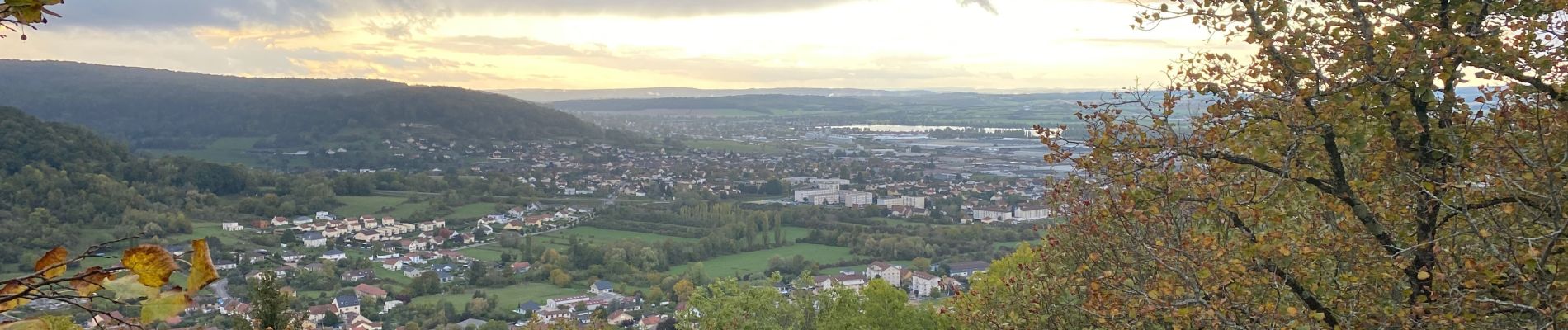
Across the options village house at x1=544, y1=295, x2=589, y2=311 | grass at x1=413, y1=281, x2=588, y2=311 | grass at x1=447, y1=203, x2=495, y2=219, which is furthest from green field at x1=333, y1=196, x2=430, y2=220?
village house at x1=544, y1=295, x2=589, y2=311

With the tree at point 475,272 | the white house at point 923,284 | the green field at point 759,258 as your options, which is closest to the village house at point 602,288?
the green field at point 759,258

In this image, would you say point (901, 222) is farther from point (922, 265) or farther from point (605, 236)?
point (922, 265)

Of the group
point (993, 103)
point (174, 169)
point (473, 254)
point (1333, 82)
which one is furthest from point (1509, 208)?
point (993, 103)

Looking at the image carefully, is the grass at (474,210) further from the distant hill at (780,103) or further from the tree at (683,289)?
the distant hill at (780,103)

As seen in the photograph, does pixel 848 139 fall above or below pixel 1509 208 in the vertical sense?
below

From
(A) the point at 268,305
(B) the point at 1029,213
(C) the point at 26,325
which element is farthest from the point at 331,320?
(B) the point at 1029,213

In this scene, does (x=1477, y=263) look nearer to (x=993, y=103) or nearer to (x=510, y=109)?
(x=510, y=109)

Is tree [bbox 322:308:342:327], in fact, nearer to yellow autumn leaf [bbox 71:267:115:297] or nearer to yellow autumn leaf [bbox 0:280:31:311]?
yellow autumn leaf [bbox 0:280:31:311]
